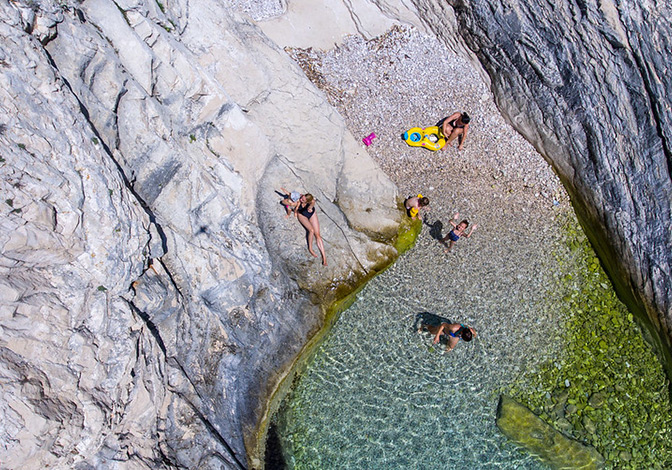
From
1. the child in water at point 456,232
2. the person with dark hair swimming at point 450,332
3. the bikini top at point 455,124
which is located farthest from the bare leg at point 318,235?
the bikini top at point 455,124

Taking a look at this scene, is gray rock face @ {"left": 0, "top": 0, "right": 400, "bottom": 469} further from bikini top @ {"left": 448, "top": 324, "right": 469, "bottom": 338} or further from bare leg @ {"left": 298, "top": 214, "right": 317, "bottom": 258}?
bikini top @ {"left": 448, "top": 324, "right": 469, "bottom": 338}

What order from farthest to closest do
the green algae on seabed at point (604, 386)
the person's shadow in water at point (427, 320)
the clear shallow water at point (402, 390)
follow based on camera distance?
the person's shadow in water at point (427, 320) → the green algae on seabed at point (604, 386) → the clear shallow water at point (402, 390)

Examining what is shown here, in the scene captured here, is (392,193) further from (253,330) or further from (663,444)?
(663,444)

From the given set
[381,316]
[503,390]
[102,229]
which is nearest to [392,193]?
[381,316]

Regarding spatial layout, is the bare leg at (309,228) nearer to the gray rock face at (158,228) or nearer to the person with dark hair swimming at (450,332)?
the gray rock face at (158,228)

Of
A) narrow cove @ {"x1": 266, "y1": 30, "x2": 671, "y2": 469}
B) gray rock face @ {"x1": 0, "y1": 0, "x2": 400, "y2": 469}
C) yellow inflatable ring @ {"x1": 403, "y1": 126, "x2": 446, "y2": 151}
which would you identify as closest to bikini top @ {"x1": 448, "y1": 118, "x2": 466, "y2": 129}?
yellow inflatable ring @ {"x1": 403, "y1": 126, "x2": 446, "y2": 151}

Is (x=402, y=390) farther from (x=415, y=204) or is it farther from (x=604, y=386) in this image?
(x=604, y=386)
